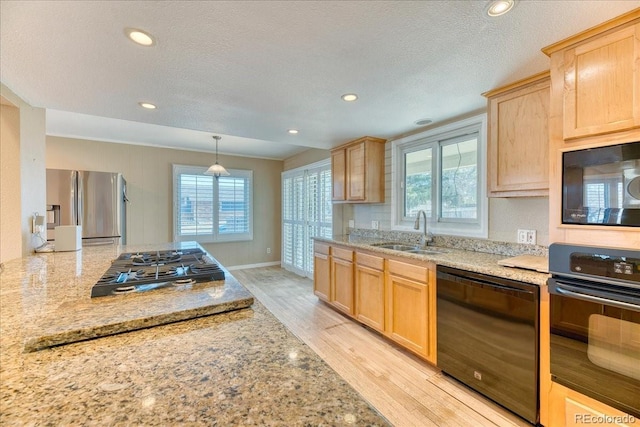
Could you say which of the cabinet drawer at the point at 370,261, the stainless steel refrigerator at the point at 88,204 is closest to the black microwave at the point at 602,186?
the cabinet drawer at the point at 370,261

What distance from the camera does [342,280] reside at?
3266 mm

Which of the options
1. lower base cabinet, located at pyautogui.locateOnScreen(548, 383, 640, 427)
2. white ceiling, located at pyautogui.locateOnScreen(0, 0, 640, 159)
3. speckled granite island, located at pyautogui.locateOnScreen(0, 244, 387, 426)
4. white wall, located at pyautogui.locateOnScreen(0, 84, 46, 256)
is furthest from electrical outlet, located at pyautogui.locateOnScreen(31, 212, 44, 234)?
lower base cabinet, located at pyautogui.locateOnScreen(548, 383, 640, 427)

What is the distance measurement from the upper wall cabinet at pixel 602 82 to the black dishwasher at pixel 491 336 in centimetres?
95

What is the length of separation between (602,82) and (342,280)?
2673mm

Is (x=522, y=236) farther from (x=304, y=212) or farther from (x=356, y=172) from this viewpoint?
(x=304, y=212)

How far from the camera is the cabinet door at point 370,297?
271cm

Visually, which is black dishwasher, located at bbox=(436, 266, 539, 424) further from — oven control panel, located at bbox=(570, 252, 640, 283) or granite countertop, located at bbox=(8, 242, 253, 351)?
granite countertop, located at bbox=(8, 242, 253, 351)

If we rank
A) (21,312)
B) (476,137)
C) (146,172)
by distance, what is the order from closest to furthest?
(21,312)
(476,137)
(146,172)

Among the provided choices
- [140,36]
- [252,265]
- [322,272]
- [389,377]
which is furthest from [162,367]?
[252,265]

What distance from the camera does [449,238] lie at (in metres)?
2.74

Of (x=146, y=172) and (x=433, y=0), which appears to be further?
(x=146, y=172)

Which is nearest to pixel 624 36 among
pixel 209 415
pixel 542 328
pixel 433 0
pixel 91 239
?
pixel 433 0

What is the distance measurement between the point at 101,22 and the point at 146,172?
408 cm

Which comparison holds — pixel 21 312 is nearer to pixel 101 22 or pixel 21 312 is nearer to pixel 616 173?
pixel 101 22
